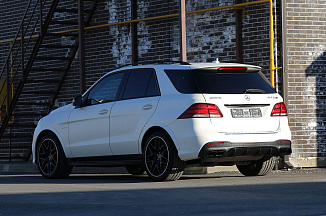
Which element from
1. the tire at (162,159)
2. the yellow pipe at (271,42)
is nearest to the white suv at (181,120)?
the tire at (162,159)

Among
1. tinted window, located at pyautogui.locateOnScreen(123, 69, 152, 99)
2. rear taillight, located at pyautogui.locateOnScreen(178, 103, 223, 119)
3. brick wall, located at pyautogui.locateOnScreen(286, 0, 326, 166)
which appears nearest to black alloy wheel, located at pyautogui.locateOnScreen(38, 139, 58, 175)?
tinted window, located at pyautogui.locateOnScreen(123, 69, 152, 99)

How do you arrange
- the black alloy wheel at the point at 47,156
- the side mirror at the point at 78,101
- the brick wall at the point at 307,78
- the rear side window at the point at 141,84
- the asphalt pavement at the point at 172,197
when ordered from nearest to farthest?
the asphalt pavement at the point at 172,197
the rear side window at the point at 141,84
the side mirror at the point at 78,101
the black alloy wheel at the point at 47,156
the brick wall at the point at 307,78

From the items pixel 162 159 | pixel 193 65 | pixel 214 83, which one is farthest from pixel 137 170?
pixel 214 83

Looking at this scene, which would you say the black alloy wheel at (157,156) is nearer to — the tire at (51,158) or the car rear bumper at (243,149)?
the car rear bumper at (243,149)

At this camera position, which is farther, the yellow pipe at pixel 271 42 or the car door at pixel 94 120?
the yellow pipe at pixel 271 42

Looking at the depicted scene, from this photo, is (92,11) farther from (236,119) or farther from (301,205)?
(301,205)

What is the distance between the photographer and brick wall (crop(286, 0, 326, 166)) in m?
12.9

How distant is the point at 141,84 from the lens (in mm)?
9648

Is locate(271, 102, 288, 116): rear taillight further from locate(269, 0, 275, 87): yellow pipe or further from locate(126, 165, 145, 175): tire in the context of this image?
locate(269, 0, 275, 87): yellow pipe

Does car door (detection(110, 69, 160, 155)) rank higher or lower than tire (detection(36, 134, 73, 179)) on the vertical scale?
higher

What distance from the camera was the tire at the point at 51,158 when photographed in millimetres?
10641

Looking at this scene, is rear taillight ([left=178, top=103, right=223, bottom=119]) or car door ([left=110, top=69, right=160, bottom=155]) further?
car door ([left=110, top=69, right=160, bottom=155])

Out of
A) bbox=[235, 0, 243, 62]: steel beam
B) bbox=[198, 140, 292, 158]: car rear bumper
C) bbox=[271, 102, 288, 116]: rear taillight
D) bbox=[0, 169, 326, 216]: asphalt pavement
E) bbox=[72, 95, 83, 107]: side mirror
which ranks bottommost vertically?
bbox=[0, 169, 326, 216]: asphalt pavement

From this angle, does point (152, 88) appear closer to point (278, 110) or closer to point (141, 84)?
point (141, 84)
